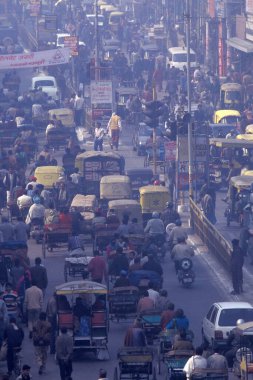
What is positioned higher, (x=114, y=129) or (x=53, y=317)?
(x=53, y=317)

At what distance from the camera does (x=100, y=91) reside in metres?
60.6

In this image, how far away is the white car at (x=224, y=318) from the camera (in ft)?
103

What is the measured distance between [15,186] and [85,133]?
16181mm

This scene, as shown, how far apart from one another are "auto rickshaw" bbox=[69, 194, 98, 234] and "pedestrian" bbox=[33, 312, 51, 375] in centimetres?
1207

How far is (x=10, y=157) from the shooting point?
52.6 metres

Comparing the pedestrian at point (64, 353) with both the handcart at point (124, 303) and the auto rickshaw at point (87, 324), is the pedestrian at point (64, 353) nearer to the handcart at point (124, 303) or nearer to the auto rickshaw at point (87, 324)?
the auto rickshaw at point (87, 324)

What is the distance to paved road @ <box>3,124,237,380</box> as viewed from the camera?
31.4 meters

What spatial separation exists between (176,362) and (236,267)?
9.09 metres

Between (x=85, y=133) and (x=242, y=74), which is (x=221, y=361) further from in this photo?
(x=242, y=74)

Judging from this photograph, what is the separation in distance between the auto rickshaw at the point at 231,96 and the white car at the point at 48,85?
7904 mm

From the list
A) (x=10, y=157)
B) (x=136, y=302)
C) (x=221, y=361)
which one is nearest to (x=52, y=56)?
(x=10, y=157)

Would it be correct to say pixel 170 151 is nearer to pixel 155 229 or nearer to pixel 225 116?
pixel 155 229

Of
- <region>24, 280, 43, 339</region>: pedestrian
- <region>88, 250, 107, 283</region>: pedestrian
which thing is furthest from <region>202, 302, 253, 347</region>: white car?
<region>88, 250, 107, 283</region>: pedestrian

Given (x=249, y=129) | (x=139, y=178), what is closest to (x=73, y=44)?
(x=249, y=129)
